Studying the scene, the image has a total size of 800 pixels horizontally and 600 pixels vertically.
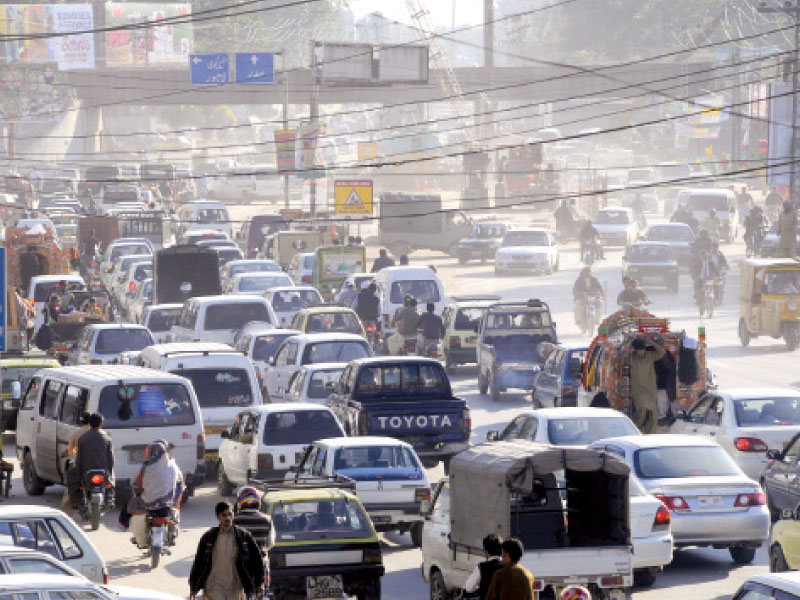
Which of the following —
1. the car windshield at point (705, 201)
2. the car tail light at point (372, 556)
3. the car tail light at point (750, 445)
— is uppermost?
the car windshield at point (705, 201)

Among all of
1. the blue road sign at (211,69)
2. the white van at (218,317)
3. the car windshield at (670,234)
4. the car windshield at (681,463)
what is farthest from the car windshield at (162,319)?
the blue road sign at (211,69)

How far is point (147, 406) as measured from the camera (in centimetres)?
2155

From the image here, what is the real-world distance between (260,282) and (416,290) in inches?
227

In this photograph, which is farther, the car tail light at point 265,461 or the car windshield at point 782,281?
the car windshield at point 782,281

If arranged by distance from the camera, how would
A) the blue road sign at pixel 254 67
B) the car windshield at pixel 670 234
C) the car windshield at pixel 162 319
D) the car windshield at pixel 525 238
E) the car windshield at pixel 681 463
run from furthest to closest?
the blue road sign at pixel 254 67
the car windshield at pixel 525 238
the car windshield at pixel 670 234
the car windshield at pixel 162 319
the car windshield at pixel 681 463

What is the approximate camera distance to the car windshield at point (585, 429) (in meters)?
19.8

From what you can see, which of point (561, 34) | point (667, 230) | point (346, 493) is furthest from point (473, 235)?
point (561, 34)

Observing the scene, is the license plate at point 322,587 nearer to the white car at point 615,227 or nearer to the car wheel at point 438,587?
the car wheel at point 438,587

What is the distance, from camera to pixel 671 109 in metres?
134

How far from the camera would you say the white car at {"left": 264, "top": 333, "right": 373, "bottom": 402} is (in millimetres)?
28266

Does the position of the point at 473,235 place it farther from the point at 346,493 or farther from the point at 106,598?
Answer: the point at 106,598

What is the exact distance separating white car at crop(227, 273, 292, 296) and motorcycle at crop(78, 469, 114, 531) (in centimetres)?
2167

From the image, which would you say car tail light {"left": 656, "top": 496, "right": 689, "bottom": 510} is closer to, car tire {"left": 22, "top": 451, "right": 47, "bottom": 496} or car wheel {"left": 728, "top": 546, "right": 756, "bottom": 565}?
car wheel {"left": 728, "top": 546, "right": 756, "bottom": 565}

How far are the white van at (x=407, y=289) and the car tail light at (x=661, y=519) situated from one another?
72.2 ft
